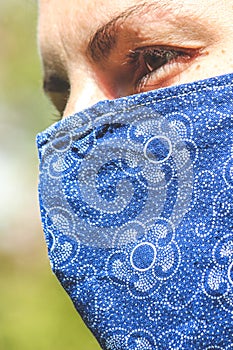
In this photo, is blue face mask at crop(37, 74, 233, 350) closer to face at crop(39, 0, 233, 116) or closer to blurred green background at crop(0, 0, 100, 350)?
face at crop(39, 0, 233, 116)

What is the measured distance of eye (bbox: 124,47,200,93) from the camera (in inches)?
51.1

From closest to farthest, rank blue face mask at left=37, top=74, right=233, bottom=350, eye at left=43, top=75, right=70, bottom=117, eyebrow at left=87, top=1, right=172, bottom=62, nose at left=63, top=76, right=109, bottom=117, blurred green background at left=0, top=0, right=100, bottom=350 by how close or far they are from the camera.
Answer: blue face mask at left=37, top=74, right=233, bottom=350 → eyebrow at left=87, top=1, right=172, bottom=62 → nose at left=63, top=76, right=109, bottom=117 → eye at left=43, top=75, right=70, bottom=117 → blurred green background at left=0, top=0, right=100, bottom=350

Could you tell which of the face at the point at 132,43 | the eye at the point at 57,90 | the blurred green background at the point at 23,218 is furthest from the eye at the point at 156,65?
the blurred green background at the point at 23,218

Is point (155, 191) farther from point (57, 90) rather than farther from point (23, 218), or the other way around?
point (23, 218)

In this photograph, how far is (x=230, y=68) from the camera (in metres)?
1.19

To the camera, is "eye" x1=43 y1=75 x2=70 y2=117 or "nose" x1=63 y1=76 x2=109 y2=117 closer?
"nose" x1=63 y1=76 x2=109 y2=117

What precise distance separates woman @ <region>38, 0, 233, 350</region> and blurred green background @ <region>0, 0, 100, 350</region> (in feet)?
2.47

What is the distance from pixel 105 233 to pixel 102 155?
142mm

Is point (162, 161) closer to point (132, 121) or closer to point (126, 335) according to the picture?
point (132, 121)

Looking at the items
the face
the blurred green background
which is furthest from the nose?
the blurred green background

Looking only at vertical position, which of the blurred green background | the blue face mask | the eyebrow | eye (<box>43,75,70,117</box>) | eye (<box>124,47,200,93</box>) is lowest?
the blue face mask

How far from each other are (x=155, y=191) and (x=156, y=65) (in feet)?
0.97

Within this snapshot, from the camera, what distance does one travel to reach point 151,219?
1181 mm

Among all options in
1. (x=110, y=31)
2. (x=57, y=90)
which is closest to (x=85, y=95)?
(x=110, y=31)
